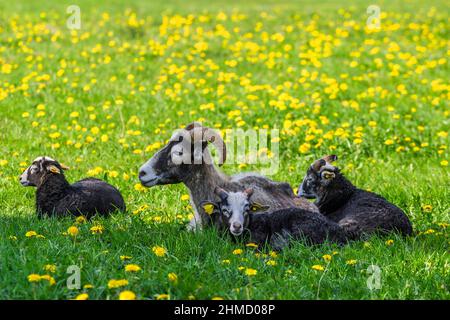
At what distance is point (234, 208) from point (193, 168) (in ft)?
2.61

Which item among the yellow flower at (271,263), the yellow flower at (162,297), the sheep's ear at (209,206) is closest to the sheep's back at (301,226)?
the sheep's ear at (209,206)

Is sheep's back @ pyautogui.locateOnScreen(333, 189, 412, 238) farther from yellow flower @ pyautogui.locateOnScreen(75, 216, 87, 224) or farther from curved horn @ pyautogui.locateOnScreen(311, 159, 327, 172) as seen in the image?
yellow flower @ pyautogui.locateOnScreen(75, 216, 87, 224)

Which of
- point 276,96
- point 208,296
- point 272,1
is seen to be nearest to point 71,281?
point 208,296

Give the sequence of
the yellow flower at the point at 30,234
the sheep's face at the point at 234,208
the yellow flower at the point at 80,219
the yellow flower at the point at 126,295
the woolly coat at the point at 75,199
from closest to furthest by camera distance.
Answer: the yellow flower at the point at 126,295
the yellow flower at the point at 30,234
the sheep's face at the point at 234,208
the yellow flower at the point at 80,219
the woolly coat at the point at 75,199

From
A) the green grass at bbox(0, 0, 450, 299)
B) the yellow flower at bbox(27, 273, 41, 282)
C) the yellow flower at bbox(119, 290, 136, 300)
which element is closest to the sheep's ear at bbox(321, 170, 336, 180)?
the green grass at bbox(0, 0, 450, 299)

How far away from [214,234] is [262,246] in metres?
0.51

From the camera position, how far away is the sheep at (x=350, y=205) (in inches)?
280

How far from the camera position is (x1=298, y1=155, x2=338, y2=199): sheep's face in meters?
7.82

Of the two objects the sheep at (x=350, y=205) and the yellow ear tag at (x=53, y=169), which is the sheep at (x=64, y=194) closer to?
the yellow ear tag at (x=53, y=169)

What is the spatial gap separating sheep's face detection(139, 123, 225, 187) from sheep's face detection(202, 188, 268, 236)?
1.61ft

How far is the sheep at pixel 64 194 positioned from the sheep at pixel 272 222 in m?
1.40

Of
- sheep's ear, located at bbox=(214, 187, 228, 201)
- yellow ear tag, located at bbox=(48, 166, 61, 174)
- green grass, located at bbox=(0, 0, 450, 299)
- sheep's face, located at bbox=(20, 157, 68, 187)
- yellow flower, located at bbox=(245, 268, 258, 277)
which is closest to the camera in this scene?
yellow flower, located at bbox=(245, 268, 258, 277)

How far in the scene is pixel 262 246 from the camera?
670 cm
